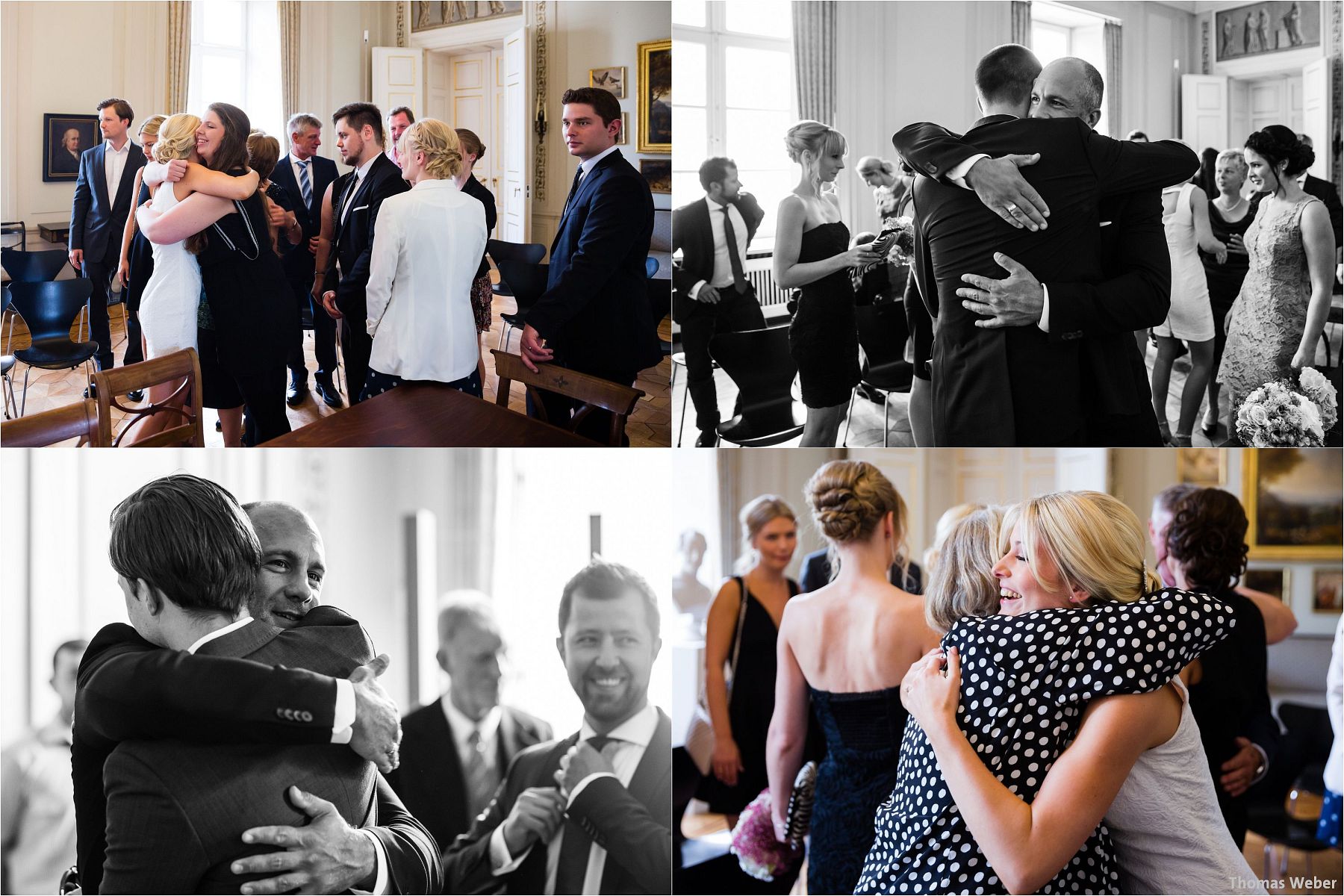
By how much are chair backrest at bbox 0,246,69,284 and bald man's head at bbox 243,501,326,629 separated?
28.7 inches

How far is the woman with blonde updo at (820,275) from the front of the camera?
276 centimetres

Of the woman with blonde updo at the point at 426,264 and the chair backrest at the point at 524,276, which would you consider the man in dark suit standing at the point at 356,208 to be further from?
the chair backrest at the point at 524,276

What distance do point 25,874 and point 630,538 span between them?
179 cm

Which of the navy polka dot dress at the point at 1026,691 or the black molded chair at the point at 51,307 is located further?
the black molded chair at the point at 51,307

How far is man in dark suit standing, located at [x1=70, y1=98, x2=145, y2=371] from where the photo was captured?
269 centimetres

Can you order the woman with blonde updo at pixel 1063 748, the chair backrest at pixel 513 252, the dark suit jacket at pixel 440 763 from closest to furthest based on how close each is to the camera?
the woman with blonde updo at pixel 1063 748 < the chair backrest at pixel 513 252 < the dark suit jacket at pixel 440 763

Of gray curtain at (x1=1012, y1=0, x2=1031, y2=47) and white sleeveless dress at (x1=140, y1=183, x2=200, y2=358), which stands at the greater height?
gray curtain at (x1=1012, y1=0, x2=1031, y2=47)

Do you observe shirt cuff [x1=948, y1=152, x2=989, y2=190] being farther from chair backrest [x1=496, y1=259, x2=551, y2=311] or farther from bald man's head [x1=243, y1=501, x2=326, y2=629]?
bald man's head [x1=243, y1=501, x2=326, y2=629]

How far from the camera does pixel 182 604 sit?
9.19 feet

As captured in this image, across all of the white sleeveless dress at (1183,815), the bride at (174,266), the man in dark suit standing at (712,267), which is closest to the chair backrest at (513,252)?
the man in dark suit standing at (712,267)

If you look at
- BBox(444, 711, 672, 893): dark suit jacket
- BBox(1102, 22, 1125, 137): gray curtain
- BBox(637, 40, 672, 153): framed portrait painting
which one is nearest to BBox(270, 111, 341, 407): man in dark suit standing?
BBox(637, 40, 672, 153): framed portrait painting

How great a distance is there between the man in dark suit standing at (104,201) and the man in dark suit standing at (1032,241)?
187 centimetres

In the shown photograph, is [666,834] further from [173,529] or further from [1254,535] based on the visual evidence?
[1254,535]

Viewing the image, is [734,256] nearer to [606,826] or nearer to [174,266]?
[174,266]
